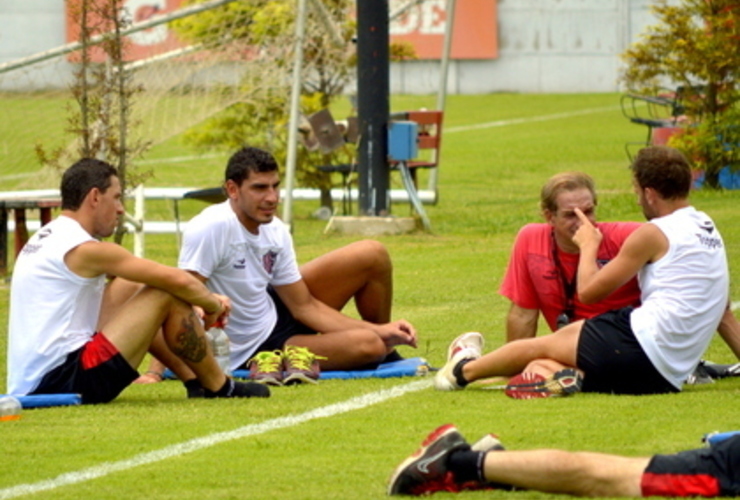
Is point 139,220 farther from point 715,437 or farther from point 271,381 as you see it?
point 715,437

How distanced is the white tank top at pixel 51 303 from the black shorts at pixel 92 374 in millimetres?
46

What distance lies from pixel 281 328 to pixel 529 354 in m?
1.78

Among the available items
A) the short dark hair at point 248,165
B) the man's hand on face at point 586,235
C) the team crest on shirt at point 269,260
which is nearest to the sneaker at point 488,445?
the man's hand on face at point 586,235

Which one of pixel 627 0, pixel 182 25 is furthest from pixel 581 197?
pixel 627 0

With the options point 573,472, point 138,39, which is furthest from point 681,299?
point 138,39

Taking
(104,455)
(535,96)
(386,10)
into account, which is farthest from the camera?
(535,96)

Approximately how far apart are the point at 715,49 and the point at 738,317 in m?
10.1

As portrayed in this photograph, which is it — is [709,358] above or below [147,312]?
below

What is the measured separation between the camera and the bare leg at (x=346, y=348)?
28.7 feet

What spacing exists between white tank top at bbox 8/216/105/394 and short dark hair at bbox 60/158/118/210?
0.30 feet

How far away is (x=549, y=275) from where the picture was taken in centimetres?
821

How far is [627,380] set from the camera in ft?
24.8

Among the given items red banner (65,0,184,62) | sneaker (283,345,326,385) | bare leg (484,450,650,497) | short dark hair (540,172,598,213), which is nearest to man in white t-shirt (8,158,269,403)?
sneaker (283,345,326,385)

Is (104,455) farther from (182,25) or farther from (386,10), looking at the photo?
(182,25)
